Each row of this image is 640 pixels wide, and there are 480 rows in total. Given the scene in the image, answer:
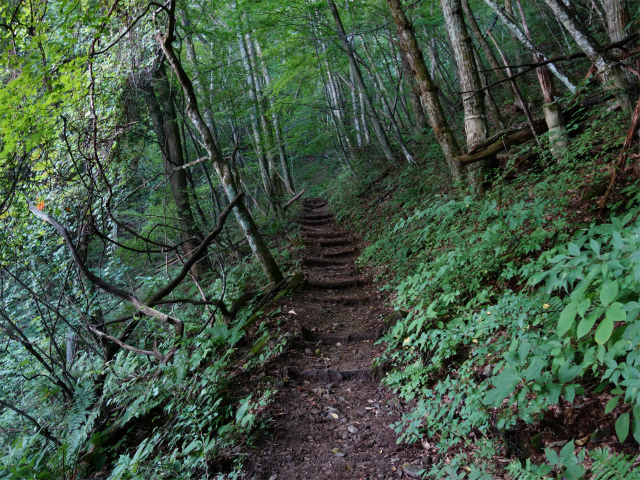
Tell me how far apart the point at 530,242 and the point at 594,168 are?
59.2 inches

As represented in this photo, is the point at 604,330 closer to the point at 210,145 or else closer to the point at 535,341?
the point at 535,341

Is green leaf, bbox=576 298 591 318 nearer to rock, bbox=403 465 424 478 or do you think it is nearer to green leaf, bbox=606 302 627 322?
green leaf, bbox=606 302 627 322

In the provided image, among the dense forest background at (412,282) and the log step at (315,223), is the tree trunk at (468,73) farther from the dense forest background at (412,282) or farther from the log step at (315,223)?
the log step at (315,223)

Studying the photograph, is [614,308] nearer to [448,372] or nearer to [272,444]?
[448,372]

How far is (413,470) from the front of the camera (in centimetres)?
272

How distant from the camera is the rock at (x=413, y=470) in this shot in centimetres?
267

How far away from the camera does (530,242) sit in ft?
12.6

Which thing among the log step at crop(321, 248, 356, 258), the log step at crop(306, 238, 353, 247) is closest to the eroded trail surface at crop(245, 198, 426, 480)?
the log step at crop(321, 248, 356, 258)

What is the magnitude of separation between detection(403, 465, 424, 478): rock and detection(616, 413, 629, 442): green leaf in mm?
1278

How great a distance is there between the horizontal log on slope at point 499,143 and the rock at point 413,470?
14.8 feet

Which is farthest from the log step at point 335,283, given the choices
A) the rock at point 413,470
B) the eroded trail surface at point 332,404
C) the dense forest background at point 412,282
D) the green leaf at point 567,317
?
the green leaf at point 567,317

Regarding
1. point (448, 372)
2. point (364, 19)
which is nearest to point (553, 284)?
point (448, 372)

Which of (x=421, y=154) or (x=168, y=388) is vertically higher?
(x=421, y=154)

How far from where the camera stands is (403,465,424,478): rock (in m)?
2.67
